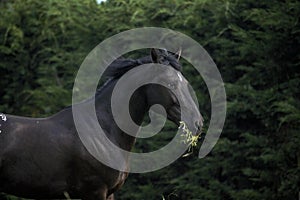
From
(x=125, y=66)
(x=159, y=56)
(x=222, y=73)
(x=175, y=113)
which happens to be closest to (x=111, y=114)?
(x=125, y=66)

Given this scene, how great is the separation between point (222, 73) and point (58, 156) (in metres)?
4.31

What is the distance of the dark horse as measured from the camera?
608 cm

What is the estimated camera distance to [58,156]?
241 inches

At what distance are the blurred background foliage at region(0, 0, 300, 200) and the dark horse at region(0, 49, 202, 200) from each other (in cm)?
213

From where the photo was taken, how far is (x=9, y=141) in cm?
610

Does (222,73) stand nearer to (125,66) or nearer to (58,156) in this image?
(125,66)

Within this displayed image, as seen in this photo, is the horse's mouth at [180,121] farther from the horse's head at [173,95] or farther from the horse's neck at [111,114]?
the horse's neck at [111,114]

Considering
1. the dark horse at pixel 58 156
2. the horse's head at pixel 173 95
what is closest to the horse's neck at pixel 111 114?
the dark horse at pixel 58 156

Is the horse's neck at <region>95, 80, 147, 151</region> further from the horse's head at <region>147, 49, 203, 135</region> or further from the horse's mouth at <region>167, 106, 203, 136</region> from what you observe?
the horse's mouth at <region>167, 106, 203, 136</region>

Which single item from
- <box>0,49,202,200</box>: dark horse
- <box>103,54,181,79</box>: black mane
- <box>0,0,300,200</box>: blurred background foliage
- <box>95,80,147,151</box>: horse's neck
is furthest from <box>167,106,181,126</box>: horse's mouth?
<box>0,0,300,200</box>: blurred background foliage

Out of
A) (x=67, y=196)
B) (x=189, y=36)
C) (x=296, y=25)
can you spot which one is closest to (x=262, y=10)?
(x=296, y=25)

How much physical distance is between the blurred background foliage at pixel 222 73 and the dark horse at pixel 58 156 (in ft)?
6.98

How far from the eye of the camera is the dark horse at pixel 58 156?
20.0 ft

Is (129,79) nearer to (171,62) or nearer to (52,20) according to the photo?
(171,62)
